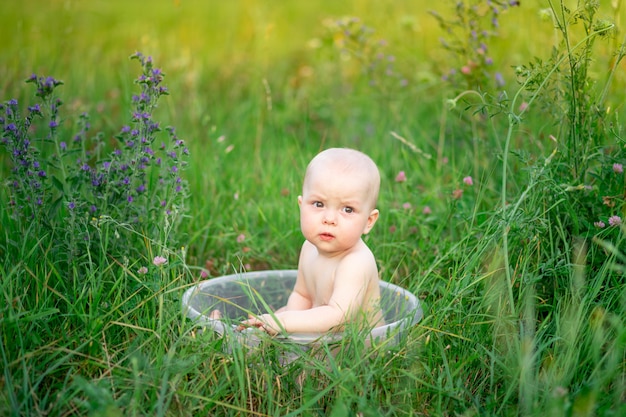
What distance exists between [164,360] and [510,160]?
6.02 ft

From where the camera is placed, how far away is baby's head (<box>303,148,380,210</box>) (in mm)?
2475

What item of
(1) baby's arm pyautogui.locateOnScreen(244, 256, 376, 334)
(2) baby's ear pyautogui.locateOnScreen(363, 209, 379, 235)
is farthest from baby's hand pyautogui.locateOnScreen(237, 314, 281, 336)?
(2) baby's ear pyautogui.locateOnScreen(363, 209, 379, 235)

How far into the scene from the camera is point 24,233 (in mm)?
2490

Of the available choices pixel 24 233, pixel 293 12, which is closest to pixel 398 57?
pixel 24 233

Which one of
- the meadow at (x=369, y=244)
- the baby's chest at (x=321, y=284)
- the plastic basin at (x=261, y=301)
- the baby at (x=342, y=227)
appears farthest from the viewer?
the baby's chest at (x=321, y=284)

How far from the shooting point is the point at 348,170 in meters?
2.48

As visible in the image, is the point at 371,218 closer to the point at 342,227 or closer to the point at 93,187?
the point at 342,227

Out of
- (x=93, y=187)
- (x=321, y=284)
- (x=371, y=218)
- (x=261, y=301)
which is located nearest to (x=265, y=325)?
(x=261, y=301)

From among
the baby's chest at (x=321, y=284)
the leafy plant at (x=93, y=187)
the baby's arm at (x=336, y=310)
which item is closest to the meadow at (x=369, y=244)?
the leafy plant at (x=93, y=187)

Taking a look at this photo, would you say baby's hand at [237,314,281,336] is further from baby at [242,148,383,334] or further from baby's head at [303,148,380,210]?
baby's head at [303,148,380,210]

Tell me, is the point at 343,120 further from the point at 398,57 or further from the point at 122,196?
the point at 122,196

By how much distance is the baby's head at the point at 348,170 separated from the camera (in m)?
2.47

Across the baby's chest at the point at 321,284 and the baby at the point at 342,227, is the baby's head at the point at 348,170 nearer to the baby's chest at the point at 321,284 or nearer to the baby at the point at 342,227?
the baby at the point at 342,227

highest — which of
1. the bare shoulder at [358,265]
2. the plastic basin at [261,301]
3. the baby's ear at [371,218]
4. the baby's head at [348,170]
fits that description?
the baby's head at [348,170]
